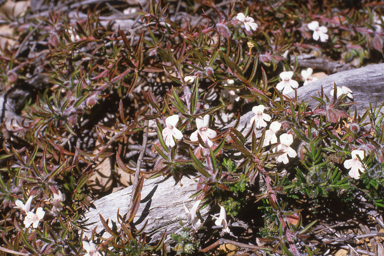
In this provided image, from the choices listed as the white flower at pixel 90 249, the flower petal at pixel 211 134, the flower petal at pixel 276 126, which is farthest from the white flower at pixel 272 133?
the white flower at pixel 90 249

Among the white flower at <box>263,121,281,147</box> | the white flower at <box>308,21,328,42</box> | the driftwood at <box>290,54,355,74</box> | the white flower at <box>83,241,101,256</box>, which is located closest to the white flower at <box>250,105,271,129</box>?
the white flower at <box>263,121,281,147</box>

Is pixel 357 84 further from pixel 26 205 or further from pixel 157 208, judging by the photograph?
pixel 26 205

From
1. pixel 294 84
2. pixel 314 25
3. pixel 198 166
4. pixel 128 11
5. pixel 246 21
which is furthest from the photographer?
pixel 128 11

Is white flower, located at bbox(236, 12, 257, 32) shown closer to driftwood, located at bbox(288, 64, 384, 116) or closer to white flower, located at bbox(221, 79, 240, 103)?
white flower, located at bbox(221, 79, 240, 103)

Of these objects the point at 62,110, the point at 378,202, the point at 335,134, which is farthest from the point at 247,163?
the point at 62,110

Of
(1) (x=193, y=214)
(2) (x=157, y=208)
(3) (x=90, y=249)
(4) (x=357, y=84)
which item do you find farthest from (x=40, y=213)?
(4) (x=357, y=84)

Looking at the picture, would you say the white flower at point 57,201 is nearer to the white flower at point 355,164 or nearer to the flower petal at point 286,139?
the flower petal at point 286,139

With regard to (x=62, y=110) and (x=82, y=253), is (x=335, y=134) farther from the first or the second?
(x=62, y=110)
